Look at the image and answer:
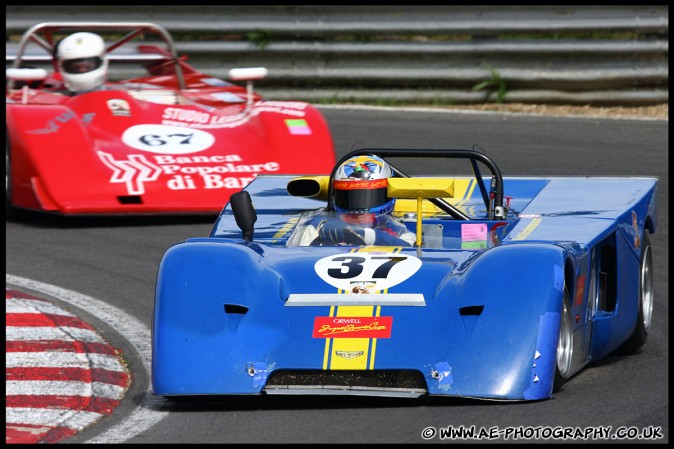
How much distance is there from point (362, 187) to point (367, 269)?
3.01 ft

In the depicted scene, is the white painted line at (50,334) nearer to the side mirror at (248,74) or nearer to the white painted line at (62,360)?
the white painted line at (62,360)

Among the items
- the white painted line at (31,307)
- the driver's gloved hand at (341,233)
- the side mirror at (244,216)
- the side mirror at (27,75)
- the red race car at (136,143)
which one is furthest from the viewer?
the side mirror at (27,75)

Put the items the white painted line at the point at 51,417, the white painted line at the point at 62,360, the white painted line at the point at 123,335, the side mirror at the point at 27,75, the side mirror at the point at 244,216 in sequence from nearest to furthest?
the white painted line at the point at 123,335 → the white painted line at the point at 51,417 → the white painted line at the point at 62,360 → the side mirror at the point at 244,216 → the side mirror at the point at 27,75

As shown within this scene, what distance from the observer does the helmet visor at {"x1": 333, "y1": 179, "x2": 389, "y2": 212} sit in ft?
20.7

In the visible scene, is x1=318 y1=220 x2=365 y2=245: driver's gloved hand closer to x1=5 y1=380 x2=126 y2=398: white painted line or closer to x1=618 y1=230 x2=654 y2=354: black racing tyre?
x1=5 y1=380 x2=126 y2=398: white painted line

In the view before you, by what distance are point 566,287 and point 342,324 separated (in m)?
0.95

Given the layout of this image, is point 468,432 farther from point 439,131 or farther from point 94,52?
point 439,131

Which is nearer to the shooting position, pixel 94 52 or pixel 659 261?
pixel 659 261

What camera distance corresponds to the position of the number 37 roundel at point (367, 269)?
539 cm

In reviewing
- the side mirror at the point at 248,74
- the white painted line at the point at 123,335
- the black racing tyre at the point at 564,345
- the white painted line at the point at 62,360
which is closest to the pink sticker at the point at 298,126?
the side mirror at the point at 248,74

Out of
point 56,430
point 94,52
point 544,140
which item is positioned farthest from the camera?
point 544,140

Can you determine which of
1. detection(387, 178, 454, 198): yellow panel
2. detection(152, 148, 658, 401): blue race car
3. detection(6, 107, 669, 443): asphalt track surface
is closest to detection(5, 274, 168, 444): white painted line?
detection(6, 107, 669, 443): asphalt track surface

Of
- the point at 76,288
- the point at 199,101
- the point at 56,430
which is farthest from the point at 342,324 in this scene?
the point at 199,101

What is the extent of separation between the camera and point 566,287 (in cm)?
543
